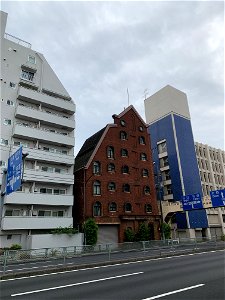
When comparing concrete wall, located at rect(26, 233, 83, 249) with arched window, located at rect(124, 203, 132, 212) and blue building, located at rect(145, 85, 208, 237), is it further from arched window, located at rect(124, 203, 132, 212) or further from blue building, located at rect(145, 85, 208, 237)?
blue building, located at rect(145, 85, 208, 237)

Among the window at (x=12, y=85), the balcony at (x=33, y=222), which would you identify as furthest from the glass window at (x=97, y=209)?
the window at (x=12, y=85)

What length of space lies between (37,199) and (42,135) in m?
10.2

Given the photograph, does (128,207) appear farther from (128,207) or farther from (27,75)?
(27,75)

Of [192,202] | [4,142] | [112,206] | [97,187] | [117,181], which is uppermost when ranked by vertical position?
[4,142]

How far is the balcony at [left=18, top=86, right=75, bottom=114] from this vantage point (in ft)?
134

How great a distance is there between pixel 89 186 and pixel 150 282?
28950 millimetres

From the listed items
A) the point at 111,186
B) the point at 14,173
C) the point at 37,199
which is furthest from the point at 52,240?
the point at 14,173

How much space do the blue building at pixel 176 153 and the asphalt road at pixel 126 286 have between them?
42.9m

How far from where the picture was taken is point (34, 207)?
3684 cm

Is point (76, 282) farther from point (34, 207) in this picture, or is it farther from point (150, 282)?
point (34, 207)

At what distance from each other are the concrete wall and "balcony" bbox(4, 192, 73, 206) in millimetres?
4535

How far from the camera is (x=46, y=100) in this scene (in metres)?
43.2

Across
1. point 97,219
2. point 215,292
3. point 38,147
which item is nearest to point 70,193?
point 97,219

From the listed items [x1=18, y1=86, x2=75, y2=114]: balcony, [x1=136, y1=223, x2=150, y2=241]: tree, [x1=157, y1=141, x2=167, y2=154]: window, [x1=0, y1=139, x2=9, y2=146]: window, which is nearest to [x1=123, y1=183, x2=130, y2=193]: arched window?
[x1=136, y1=223, x2=150, y2=241]: tree
